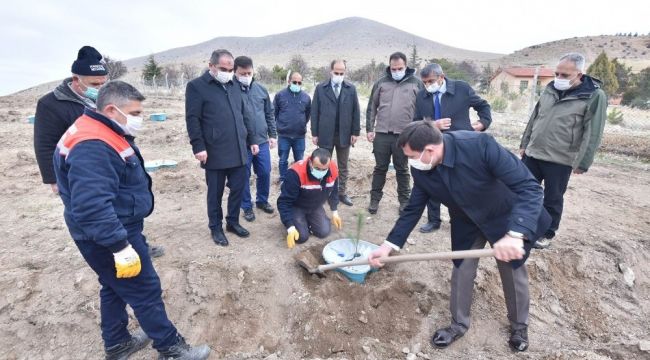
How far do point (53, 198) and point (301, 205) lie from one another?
3.48m

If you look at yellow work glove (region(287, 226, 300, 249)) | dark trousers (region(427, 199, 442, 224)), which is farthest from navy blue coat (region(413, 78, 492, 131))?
yellow work glove (region(287, 226, 300, 249))

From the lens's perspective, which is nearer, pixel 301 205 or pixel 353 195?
pixel 301 205

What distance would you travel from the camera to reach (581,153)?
3.18m

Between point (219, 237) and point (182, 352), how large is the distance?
4.47 feet

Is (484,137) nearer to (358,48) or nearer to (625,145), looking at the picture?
(625,145)

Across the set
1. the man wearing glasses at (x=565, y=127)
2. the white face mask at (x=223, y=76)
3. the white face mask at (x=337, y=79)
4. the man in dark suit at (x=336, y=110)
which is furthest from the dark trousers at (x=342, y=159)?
the man wearing glasses at (x=565, y=127)

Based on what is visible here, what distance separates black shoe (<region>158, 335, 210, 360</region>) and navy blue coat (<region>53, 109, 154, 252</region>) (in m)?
0.85

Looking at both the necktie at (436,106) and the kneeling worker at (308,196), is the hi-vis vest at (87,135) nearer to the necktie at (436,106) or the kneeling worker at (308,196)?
the kneeling worker at (308,196)

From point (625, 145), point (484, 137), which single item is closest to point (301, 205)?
point (484, 137)

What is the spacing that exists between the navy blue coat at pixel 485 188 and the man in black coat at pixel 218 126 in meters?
1.77

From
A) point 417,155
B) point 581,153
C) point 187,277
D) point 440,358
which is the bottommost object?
point 440,358

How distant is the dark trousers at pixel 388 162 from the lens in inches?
158

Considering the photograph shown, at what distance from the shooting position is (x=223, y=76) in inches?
126

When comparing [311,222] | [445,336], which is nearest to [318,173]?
[311,222]
